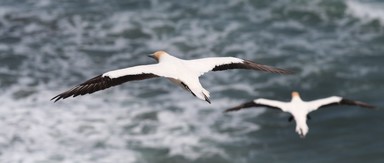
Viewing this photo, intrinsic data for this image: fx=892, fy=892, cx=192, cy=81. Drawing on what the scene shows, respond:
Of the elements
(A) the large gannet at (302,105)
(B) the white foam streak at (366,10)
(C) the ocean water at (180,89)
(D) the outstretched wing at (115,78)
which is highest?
(B) the white foam streak at (366,10)

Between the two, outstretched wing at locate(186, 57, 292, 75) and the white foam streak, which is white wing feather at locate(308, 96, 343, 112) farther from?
the white foam streak

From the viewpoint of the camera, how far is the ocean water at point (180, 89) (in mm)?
29219

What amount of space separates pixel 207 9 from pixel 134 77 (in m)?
21.4

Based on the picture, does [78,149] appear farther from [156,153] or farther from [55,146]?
[156,153]

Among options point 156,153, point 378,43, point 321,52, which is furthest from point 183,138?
point 378,43

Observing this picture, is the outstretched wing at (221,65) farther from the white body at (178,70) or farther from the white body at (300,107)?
the white body at (300,107)

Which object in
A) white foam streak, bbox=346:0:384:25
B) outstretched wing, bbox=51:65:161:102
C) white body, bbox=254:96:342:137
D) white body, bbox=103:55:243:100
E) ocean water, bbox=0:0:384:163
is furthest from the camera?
white foam streak, bbox=346:0:384:25

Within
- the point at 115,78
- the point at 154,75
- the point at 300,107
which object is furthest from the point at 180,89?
the point at 115,78

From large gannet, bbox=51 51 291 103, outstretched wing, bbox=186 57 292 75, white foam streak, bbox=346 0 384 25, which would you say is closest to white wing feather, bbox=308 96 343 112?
outstretched wing, bbox=186 57 292 75

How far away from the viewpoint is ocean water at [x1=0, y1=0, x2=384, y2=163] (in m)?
29.2

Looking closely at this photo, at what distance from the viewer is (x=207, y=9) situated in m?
39.1

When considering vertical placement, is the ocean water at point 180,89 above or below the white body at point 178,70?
above

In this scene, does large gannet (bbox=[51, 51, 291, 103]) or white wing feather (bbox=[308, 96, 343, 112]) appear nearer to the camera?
large gannet (bbox=[51, 51, 291, 103])

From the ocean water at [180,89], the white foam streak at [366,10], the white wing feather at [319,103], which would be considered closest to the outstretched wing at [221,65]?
the white wing feather at [319,103]
